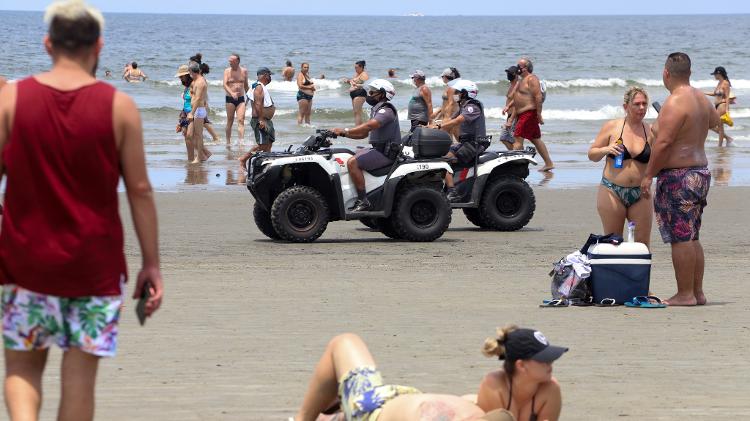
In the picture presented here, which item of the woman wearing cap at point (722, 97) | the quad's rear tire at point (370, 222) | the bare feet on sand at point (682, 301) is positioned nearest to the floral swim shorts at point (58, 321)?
the bare feet on sand at point (682, 301)

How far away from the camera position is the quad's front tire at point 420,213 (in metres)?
12.2

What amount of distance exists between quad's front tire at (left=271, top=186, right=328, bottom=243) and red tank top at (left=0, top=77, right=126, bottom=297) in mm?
7802

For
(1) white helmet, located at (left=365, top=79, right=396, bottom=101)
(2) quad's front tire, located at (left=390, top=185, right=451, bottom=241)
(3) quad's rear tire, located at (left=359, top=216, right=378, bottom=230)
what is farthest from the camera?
(3) quad's rear tire, located at (left=359, top=216, right=378, bottom=230)

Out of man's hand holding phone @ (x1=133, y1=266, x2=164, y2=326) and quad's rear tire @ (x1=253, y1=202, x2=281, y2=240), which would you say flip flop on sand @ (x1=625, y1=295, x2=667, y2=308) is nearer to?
quad's rear tire @ (x1=253, y1=202, x2=281, y2=240)

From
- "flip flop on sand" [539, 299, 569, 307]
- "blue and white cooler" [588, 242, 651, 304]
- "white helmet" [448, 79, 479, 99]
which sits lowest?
"flip flop on sand" [539, 299, 569, 307]

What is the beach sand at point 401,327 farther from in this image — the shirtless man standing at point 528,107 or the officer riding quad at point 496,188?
the shirtless man standing at point 528,107

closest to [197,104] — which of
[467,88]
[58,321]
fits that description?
[467,88]

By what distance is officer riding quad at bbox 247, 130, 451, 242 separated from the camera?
11906 mm

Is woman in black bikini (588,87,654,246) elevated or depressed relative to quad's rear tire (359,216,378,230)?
elevated

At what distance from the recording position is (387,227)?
12523 millimetres

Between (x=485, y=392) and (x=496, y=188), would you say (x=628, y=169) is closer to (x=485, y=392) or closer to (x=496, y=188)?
(x=496, y=188)

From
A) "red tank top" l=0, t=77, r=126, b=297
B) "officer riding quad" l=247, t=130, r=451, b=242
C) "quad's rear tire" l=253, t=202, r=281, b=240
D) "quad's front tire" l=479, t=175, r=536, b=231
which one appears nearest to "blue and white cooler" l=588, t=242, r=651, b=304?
"officer riding quad" l=247, t=130, r=451, b=242

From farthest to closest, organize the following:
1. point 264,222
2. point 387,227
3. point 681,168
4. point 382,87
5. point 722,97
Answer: point 722,97
point 387,227
point 264,222
point 382,87
point 681,168

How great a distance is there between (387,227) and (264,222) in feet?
3.87
